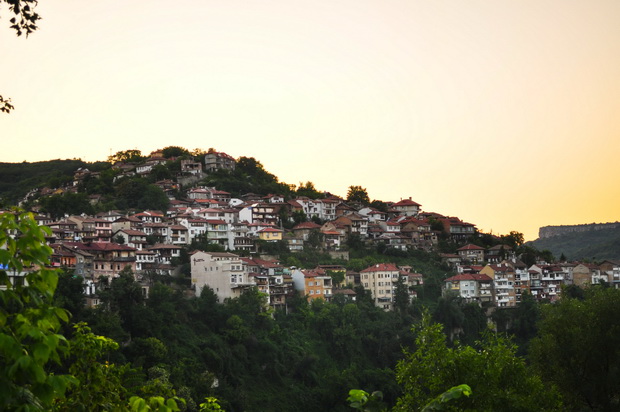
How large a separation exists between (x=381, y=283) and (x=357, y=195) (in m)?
27.4

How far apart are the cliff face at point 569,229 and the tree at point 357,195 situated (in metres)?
63.3

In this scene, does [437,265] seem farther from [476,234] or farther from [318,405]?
[318,405]

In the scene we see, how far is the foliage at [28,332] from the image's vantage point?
164 inches

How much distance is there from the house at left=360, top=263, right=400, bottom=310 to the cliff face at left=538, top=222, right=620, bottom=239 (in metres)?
83.9

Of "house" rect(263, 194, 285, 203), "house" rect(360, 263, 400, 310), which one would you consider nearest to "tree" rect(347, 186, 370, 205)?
"house" rect(263, 194, 285, 203)

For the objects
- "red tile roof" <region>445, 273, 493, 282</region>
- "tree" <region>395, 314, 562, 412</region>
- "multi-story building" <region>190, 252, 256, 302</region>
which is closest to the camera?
"tree" <region>395, 314, 562, 412</region>

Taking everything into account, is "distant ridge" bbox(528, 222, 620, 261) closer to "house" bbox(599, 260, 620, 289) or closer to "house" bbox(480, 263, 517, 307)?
"house" bbox(599, 260, 620, 289)

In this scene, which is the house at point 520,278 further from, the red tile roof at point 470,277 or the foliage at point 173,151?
the foliage at point 173,151

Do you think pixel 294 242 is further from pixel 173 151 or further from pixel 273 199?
pixel 173 151

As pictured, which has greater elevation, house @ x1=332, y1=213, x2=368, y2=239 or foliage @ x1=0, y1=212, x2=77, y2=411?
house @ x1=332, y1=213, x2=368, y2=239

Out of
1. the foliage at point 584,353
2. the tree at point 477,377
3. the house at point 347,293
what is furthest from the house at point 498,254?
the tree at point 477,377

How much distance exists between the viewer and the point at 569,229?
135 m

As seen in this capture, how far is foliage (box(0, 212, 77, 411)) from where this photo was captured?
4168 millimetres

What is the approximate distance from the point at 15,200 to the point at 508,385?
69.3m
